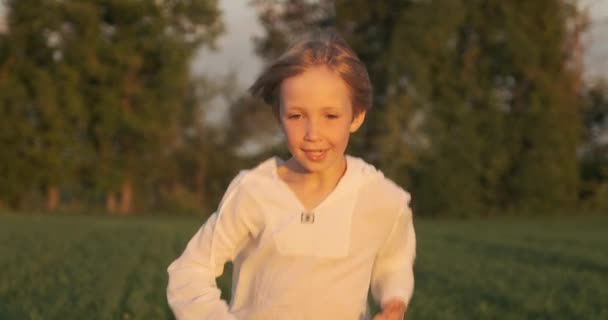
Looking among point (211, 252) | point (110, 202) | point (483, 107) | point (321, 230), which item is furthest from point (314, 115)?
point (110, 202)

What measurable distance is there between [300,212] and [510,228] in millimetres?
27053

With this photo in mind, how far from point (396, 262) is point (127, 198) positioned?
4564 cm

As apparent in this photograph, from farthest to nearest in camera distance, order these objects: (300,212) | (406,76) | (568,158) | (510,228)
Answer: (406,76) → (568,158) → (510,228) → (300,212)

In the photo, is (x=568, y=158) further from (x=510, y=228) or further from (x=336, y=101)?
(x=336, y=101)

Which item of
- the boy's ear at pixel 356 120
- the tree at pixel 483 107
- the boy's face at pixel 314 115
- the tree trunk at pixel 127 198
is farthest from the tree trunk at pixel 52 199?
the boy's face at pixel 314 115

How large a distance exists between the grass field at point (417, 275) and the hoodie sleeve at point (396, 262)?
4.27 meters

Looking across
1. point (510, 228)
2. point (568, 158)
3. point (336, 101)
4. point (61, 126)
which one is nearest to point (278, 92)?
point (336, 101)

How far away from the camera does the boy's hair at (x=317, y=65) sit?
3.64 metres

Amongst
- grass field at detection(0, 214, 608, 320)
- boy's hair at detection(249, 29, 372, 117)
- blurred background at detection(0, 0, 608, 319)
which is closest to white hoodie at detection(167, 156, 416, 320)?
boy's hair at detection(249, 29, 372, 117)

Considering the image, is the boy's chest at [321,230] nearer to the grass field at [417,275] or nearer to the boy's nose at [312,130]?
the boy's nose at [312,130]

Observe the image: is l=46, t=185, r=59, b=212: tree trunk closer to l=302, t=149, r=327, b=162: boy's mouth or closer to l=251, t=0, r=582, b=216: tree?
l=251, t=0, r=582, b=216: tree

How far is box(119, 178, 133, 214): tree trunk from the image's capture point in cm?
4797

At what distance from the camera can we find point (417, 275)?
13555 mm

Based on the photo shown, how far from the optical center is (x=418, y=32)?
4106cm
